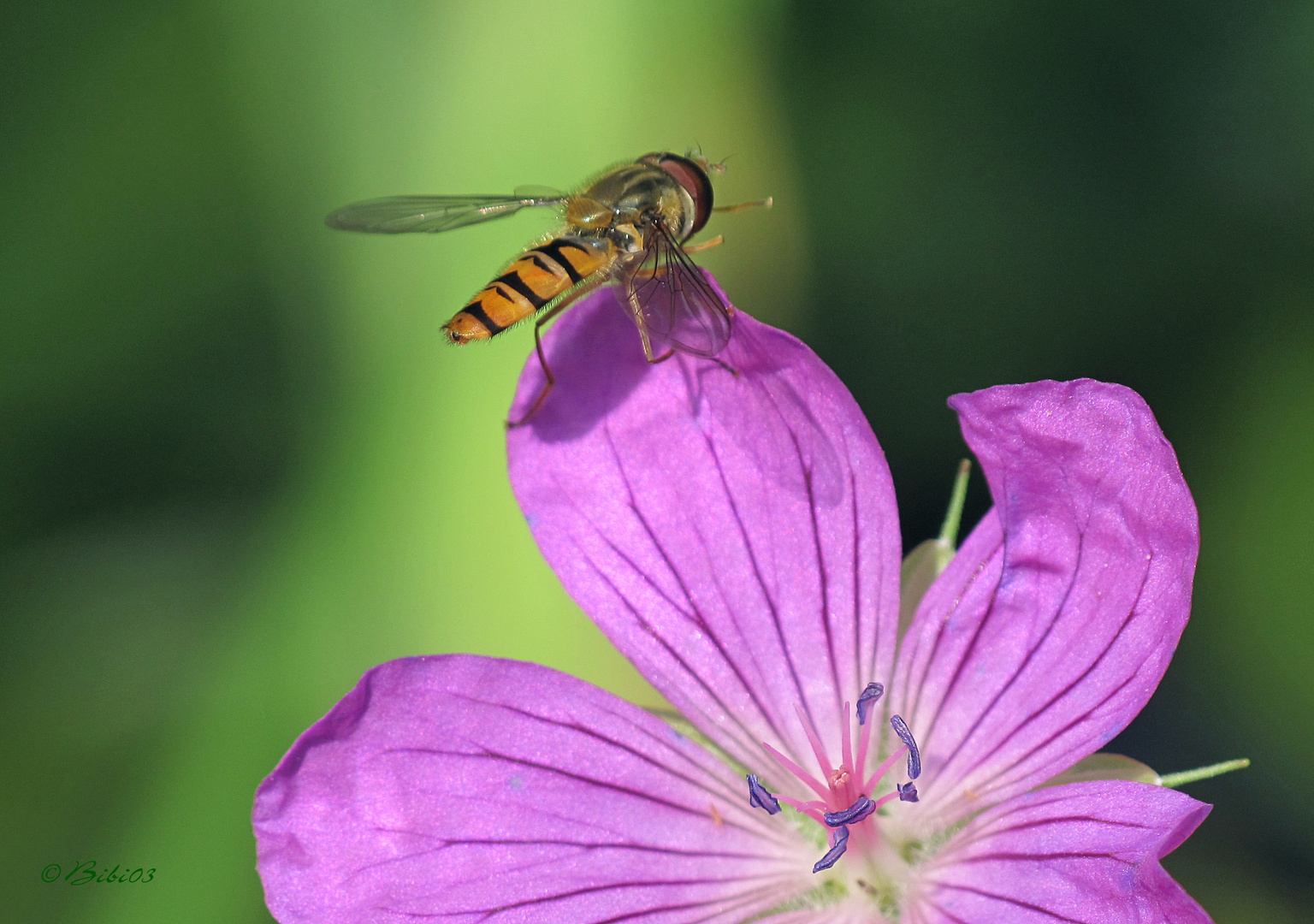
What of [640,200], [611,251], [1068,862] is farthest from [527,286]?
[1068,862]

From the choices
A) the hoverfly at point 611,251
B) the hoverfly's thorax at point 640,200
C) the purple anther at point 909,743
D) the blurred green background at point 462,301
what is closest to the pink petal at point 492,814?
the purple anther at point 909,743

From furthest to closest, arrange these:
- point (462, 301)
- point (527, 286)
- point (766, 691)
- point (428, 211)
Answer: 1. point (462, 301)
2. point (428, 211)
3. point (527, 286)
4. point (766, 691)

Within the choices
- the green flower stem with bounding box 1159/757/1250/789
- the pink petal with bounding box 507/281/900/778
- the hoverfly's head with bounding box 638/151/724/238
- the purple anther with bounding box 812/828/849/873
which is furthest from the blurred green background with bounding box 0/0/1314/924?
the green flower stem with bounding box 1159/757/1250/789

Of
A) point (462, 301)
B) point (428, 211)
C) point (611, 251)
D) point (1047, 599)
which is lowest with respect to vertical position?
point (1047, 599)

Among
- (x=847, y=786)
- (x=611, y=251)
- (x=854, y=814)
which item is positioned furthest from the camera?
(x=611, y=251)

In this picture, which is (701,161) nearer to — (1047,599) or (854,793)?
(1047,599)

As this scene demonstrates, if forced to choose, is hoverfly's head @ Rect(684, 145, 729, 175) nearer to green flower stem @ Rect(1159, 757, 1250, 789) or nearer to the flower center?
the flower center

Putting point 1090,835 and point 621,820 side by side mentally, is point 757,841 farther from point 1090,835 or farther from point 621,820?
point 1090,835

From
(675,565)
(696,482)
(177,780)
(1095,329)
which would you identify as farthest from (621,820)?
(1095,329)
